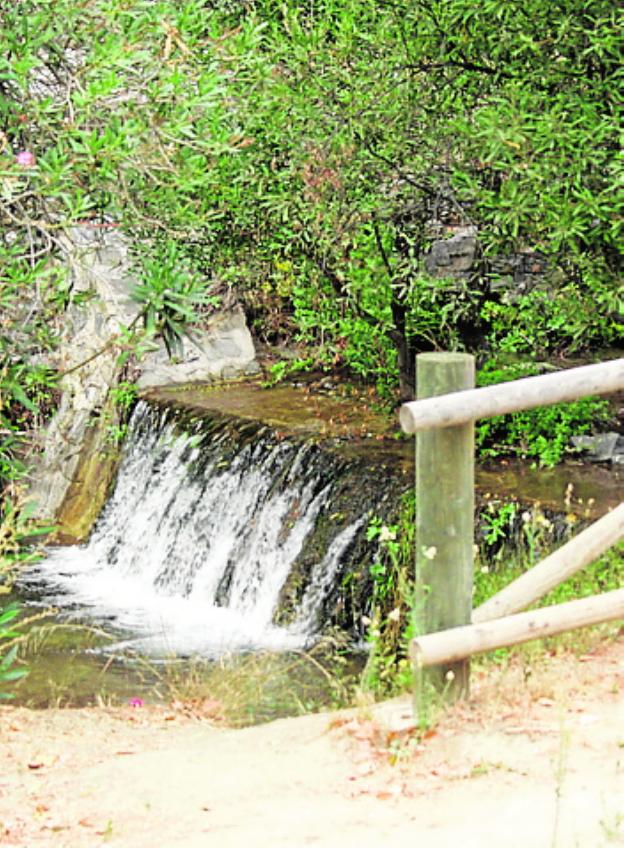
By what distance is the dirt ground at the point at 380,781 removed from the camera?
14.8 feet

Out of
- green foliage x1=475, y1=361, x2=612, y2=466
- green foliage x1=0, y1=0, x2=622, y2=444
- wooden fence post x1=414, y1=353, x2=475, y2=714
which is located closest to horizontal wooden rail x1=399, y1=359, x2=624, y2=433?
wooden fence post x1=414, y1=353, x2=475, y2=714

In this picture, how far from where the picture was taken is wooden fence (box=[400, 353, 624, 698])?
16.8 feet

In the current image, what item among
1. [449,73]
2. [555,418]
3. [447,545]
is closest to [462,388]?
[447,545]

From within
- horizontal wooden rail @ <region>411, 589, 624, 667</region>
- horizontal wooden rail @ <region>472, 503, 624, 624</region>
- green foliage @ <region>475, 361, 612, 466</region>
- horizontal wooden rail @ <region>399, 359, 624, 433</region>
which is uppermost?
green foliage @ <region>475, 361, 612, 466</region>

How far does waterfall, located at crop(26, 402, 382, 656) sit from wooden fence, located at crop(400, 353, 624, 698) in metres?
4.69

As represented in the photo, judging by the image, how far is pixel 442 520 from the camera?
205 inches

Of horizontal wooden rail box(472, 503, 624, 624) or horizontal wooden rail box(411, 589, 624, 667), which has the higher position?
horizontal wooden rail box(472, 503, 624, 624)

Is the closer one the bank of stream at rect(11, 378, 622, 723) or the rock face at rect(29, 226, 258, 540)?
the bank of stream at rect(11, 378, 622, 723)

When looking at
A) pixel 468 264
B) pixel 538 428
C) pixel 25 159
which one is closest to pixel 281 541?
pixel 538 428

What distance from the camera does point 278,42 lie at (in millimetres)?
10281

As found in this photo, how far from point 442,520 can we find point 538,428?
616cm

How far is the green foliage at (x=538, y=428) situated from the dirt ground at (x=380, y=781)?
4.90 m

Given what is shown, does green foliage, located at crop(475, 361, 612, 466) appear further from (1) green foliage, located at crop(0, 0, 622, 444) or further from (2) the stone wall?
(2) the stone wall

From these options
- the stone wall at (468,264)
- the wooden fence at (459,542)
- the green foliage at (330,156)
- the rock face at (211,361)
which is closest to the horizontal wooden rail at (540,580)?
the wooden fence at (459,542)
